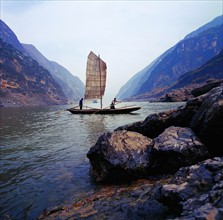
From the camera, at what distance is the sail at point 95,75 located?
50562 mm

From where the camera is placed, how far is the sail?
50562mm

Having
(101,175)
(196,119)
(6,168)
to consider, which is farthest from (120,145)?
(6,168)

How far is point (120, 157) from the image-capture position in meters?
9.16

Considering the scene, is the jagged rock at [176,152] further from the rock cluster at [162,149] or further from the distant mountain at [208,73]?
the distant mountain at [208,73]

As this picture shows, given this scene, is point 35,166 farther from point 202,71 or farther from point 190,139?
point 202,71

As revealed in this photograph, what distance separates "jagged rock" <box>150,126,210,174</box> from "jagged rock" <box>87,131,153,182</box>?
18.7 inches

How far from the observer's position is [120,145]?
31.6 ft

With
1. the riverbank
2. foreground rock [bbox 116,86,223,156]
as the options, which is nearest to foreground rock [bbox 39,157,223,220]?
the riverbank

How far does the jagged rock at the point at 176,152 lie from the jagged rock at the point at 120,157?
0.47 metres

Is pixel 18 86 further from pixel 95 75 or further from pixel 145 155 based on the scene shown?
pixel 145 155

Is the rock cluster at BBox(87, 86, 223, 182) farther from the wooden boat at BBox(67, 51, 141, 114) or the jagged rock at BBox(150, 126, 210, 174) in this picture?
the wooden boat at BBox(67, 51, 141, 114)

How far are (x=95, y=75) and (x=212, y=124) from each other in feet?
145

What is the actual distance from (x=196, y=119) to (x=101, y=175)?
4541 millimetres

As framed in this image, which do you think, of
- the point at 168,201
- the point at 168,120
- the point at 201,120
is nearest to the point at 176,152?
the point at 201,120
